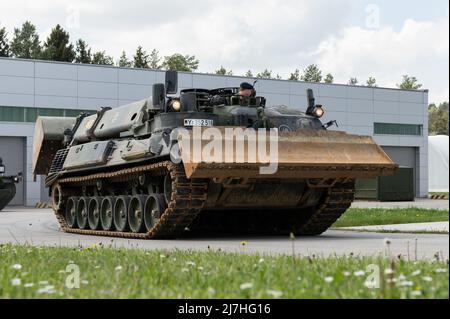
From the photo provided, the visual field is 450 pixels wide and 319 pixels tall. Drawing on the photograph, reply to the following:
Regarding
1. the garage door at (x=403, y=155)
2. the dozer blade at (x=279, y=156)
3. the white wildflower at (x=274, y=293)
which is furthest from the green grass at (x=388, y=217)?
the garage door at (x=403, y=155)

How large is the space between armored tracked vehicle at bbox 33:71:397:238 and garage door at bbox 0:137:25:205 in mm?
26233

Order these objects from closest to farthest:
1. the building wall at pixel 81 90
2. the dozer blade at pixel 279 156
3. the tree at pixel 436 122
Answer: the dozer blade at pixel 279 156, the building wall at pixel 81 90, the tree at pixel 436 122

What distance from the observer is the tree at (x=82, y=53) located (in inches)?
3359

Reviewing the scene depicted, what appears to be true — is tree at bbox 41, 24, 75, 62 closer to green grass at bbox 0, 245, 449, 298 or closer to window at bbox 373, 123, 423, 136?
Result: window at bbox 373, 123, 423, 136

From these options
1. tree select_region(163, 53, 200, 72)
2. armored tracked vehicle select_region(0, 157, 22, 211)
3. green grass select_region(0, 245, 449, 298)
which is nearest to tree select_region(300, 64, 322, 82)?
tree select_region(163, 53, 200, 72)

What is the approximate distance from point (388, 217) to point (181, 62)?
77741mm

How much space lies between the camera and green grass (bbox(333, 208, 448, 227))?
22406mm

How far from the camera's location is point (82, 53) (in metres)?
85.7

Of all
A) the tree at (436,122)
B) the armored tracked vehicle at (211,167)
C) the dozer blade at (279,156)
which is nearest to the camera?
the dozer blade at (279,156)

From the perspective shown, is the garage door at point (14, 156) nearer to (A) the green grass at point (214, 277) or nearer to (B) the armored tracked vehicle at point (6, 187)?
(B) the armored tracked vehicle at point (6, 187)

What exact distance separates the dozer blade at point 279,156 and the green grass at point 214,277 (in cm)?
489

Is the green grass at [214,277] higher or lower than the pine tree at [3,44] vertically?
lower
